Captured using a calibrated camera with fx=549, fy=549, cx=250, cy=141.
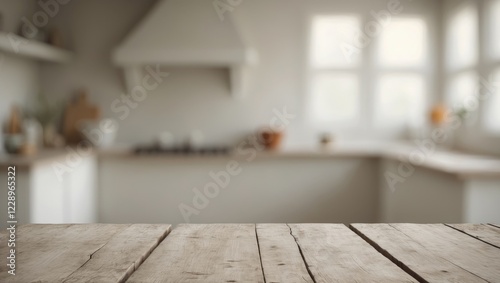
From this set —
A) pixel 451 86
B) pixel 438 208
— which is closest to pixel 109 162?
pixel 438 208

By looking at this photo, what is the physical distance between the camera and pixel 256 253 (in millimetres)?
1148

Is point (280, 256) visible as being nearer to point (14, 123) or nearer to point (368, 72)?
point (14, 123)

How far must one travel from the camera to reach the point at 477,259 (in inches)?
43.5

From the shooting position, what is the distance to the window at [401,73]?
473 cm

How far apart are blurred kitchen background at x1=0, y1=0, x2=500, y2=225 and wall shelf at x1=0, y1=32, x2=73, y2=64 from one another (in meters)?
0.02

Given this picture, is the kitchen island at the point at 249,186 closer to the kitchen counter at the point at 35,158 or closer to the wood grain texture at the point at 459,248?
the kitchen counter at the point at 35,158

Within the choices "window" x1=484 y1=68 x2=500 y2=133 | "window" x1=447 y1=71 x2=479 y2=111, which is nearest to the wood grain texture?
"window" x1=484 y1=68 x2=500 y2=133

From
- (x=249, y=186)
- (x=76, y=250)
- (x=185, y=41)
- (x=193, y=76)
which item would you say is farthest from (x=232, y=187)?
(x=76, y=250)

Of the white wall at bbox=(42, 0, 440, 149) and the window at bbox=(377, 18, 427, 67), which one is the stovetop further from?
the window at bbox=(377, 18, 427, 67)

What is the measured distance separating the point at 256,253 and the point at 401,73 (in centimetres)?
391

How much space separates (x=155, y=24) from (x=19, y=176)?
181 centimetres

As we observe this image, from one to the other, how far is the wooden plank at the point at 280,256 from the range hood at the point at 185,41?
3.00 metres

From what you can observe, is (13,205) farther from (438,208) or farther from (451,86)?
(451,86)

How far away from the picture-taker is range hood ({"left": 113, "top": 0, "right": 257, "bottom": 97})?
14.1 feet
